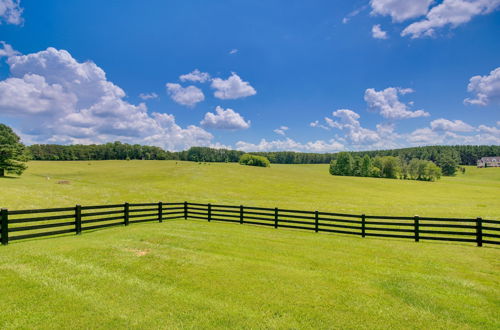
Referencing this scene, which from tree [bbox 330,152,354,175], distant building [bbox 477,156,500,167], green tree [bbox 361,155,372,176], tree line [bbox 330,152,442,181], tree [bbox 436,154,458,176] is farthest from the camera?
distant building [bbox 477,156,500,167]

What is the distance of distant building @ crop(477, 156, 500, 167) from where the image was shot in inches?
5699

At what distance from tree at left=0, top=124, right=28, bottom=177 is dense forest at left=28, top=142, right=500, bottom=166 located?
2556 inches

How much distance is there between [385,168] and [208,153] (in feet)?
288

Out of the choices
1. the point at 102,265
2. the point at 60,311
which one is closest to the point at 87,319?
the point at 60,311

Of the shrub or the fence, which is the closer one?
the fence

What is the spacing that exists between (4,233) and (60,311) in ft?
23.8

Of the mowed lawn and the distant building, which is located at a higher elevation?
the distant building

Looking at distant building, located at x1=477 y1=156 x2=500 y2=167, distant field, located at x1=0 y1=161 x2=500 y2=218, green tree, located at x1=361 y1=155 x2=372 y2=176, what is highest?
distant building, located at x1=477 y1=156 x2=500 y2=167

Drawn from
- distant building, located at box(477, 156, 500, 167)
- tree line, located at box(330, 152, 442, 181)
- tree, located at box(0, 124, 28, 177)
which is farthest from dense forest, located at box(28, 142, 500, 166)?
tree, located at box(0, 124, 28, 177)

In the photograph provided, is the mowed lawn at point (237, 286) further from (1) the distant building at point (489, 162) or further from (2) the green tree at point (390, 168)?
(1) the distant building at point (489, 162)

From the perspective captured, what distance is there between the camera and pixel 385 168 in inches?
3829

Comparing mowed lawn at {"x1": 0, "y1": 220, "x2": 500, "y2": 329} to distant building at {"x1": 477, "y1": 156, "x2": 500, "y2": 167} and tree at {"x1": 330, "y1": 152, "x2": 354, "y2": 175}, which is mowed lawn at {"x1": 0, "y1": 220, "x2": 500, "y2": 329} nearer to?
tree at {"x1": 330, "y1": 152, "x2": 354, "y2": 175}

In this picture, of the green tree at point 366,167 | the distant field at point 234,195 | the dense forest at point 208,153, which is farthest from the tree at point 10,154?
the green tree at point 366,167

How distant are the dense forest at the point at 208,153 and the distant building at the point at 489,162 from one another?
4639 millimetres
